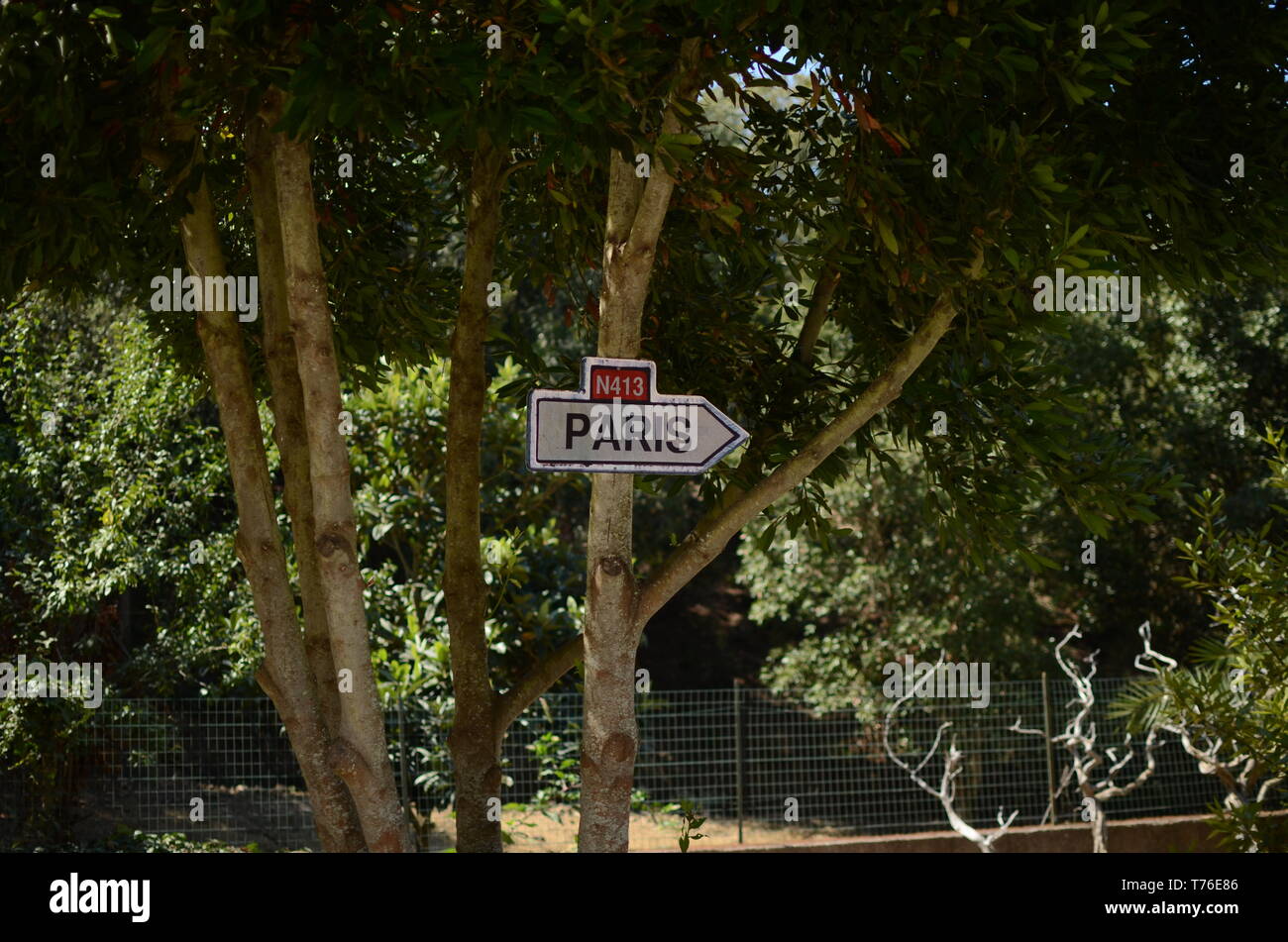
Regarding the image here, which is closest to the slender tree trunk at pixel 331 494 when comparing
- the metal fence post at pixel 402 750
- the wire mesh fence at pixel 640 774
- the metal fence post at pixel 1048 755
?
the wire mesh fence at pixel 640 774

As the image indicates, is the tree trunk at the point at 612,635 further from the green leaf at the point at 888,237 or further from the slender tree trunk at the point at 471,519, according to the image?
the slender tree trunk at the point at 471,519

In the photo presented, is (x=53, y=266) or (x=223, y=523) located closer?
(x=53, y=266)

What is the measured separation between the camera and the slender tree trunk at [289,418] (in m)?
5.36

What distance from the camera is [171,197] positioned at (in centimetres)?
486

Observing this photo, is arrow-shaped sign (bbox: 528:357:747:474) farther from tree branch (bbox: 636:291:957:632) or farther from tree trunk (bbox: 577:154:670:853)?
tree branch (bbox: 636:291:957:632)

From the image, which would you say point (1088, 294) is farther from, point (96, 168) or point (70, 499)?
point (70, 499)

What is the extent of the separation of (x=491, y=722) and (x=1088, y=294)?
3.22 meters

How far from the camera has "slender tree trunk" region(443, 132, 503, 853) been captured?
576 cm

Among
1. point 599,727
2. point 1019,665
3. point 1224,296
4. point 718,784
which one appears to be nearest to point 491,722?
point 599,727
